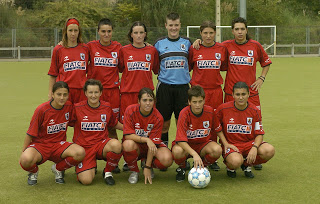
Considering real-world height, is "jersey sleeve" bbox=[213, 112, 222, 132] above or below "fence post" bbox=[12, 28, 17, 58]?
below

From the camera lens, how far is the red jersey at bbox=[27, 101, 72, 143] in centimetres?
482

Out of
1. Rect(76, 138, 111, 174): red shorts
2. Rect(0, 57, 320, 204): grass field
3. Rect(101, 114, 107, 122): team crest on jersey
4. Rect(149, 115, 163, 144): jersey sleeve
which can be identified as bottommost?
Rect(0, 57, 320, 204): grass field

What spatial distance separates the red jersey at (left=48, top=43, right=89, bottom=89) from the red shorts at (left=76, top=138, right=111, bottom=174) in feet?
2.58

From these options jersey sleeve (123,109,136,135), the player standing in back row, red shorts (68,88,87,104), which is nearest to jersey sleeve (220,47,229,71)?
the player standing in back row

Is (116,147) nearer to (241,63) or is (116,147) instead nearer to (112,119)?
(112,119)

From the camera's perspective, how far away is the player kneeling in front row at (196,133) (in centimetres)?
482

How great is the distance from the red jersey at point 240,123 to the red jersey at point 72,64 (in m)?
1.60

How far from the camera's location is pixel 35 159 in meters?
4.68

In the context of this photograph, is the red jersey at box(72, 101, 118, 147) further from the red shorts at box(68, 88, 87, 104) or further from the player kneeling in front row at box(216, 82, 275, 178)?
the player kneeling in front row at box(216, 82, 275, 178)

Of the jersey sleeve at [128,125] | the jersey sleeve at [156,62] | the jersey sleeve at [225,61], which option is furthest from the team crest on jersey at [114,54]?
the jersey sleeve at [225,61]

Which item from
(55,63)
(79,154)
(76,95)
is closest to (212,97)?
(76,95)

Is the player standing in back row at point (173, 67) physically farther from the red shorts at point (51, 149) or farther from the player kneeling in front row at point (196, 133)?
the red shorts at point (51, 149)

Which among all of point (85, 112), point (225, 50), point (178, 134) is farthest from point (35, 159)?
point (225, 50)

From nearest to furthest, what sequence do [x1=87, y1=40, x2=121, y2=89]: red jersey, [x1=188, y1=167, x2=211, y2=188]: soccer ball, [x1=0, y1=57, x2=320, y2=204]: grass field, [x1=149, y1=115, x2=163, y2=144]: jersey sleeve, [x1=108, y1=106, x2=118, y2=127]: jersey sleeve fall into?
[x1=0, y1=57, x2=320, y2=204]: grass field → [x1=188, y1=167, x2=211, y2=188]: soccer ball → [x1=149, y1=115, x2=163, y2=144]: jersey sleeve → [x1=108, y1=106, x2=118, y2=127]: jersey sleeve → [x1=87, y1=40, x2=121, y2=89]: red jersey
